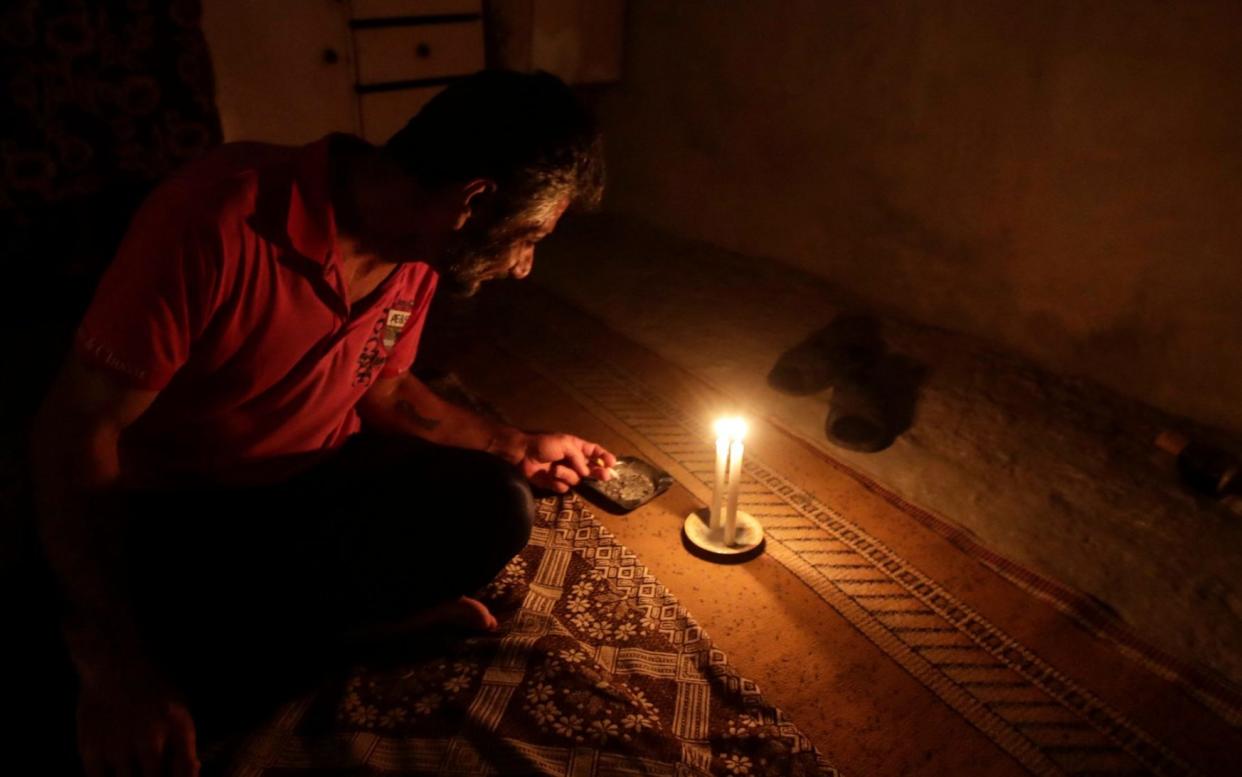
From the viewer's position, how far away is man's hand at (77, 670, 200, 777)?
38.6 inches

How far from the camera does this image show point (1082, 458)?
2.14 metres

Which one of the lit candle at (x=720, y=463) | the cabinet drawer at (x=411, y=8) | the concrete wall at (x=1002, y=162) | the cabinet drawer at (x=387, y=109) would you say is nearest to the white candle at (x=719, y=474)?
the lit candle at (x=720, y=463)

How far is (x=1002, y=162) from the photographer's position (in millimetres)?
2521

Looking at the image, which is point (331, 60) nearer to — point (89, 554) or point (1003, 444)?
point (89, 554)

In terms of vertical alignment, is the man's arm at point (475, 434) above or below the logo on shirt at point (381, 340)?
below

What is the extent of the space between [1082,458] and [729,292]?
1358 mm

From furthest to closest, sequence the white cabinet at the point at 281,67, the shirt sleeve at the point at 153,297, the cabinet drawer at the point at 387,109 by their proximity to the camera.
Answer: the cabinet drawer at the point at 387,109 < the white cabinet at the point at 281,67 < the shirt sleeve at the point at 153,297

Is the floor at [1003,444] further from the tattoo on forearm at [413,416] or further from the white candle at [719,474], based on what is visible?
the tattoo on forearm at [413,416]

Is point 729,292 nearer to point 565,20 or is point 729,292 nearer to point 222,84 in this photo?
point 565,20

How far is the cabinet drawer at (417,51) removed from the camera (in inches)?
114

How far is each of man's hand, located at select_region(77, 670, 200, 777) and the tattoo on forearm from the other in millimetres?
671

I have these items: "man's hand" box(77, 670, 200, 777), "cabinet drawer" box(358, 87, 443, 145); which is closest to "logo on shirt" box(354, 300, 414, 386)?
"man's hand" box(77, 670, 200, 777)

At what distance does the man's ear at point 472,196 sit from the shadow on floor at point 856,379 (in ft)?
4.36

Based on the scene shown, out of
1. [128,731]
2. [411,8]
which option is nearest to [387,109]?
[411,8]
